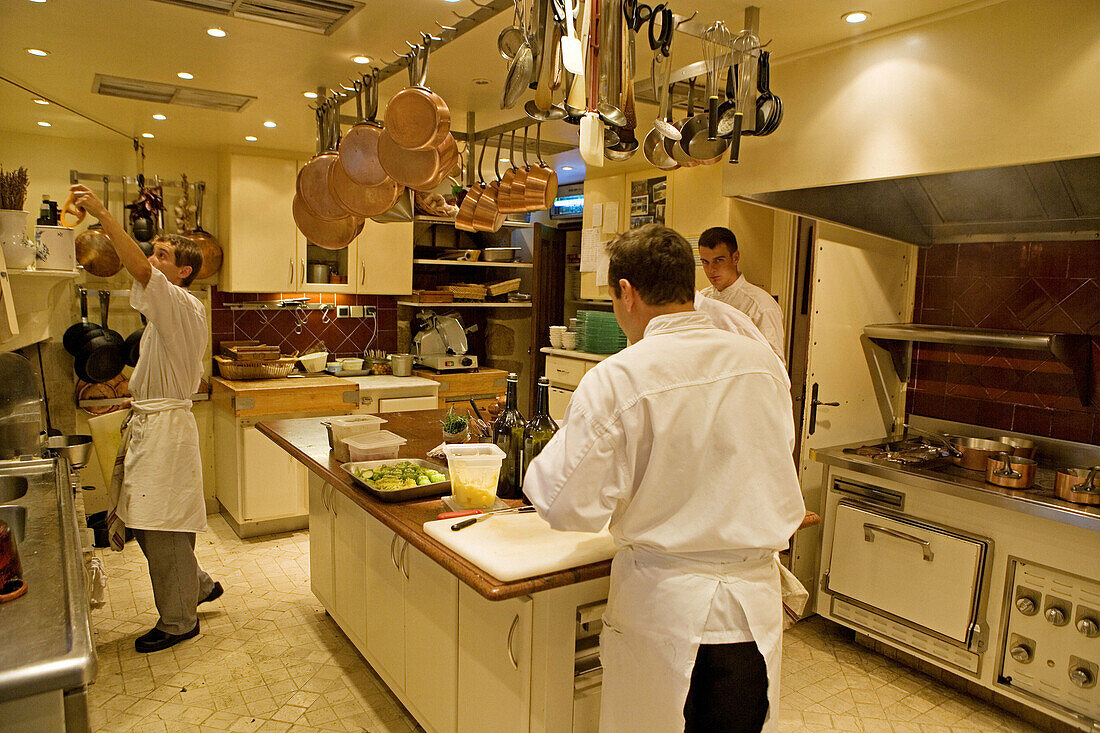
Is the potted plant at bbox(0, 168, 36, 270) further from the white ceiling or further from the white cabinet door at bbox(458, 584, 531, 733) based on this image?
the white cabinet door at bbox(458, 584, 531, 733)

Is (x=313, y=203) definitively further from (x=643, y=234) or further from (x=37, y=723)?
(x=37, y=723)

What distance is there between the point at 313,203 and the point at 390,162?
0.67 metres

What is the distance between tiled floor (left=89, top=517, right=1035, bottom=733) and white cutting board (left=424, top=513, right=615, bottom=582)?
3.71ft

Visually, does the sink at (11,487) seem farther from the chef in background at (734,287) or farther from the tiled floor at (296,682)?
the chef in background at (734,287)

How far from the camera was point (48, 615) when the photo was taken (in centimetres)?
151

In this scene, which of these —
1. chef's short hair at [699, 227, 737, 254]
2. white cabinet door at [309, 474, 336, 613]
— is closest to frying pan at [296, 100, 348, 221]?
white cabinet door at [309, 474, 336, 613]

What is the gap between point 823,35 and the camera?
2533 millimetres

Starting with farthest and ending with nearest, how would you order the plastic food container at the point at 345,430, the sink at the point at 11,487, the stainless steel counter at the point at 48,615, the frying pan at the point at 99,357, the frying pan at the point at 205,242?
1. the frying pan at the point at 205,242
2. the frying pan at the point at 99,357
3. the plastic food container at the point at 345,430
4. the sink at the point at 11,487
5. the stainless steel counter at the point at 48,615

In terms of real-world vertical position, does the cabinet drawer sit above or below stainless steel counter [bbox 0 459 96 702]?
above

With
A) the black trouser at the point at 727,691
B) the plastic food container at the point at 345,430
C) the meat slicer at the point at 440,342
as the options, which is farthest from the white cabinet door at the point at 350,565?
the meat slicer at the point at 440,342

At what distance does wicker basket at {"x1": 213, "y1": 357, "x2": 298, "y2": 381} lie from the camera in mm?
4586

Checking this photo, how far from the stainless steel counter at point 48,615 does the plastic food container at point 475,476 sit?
3.04ft

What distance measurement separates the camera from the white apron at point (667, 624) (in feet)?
4.96

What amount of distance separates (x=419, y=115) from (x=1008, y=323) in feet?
9.08
